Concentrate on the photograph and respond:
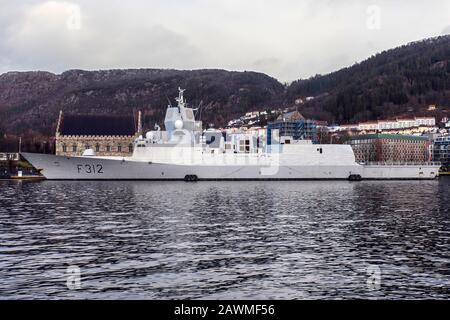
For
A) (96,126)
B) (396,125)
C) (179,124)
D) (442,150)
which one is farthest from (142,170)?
(396,125)

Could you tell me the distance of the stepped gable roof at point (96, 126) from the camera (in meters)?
92.9

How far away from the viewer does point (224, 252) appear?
15.6 meters

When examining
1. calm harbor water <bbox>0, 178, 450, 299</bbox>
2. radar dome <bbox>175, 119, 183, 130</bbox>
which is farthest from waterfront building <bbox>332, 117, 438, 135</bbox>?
calm harbor water <bbox>0, 178, 450, 299</bbox>

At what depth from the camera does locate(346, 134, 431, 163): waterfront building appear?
5162 inches

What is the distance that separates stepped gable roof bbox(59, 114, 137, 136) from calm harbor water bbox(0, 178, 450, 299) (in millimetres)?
67612

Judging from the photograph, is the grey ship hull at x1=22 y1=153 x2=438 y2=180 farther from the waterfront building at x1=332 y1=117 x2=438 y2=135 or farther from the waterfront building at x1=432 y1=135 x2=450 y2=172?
the waterfront building at x1=332 y1=117 x2=438 y2=135

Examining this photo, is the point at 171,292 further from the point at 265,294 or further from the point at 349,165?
the point at 349,165

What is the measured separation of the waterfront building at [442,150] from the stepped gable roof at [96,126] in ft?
261

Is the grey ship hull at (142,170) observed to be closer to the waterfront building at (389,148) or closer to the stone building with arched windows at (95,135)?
the stone building with arched windows at (95,135)

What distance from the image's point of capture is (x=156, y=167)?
59875mm

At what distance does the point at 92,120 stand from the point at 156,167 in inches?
1531

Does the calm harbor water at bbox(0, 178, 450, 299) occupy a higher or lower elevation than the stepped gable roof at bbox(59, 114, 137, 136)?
lower

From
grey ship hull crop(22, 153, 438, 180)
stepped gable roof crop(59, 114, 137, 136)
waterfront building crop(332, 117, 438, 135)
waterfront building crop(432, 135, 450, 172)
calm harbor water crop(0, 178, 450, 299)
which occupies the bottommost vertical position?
calm harbor water crop(0, 178, 450, 299)

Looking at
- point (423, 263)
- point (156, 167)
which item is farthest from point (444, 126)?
point (423, 263)
